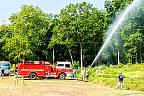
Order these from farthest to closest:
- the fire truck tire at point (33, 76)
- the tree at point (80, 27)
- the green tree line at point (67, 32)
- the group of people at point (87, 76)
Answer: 1. the tree at point (80, 27)
2. the green tree line at point (67, 32)
3. the fire truck tire at point (33, 76)
4. the group of people at point (87, 76)

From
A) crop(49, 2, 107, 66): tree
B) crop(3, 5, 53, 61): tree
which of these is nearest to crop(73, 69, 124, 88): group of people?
crop(3, 5, 53, 61): tree

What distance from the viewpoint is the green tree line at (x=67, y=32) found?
79044 mm

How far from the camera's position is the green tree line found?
79.0m

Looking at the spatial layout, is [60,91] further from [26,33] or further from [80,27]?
[80,27]

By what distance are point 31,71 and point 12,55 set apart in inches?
1306

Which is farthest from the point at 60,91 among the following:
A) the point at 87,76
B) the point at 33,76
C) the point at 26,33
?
the point at 26,33

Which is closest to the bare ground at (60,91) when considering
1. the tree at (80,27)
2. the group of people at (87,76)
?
the group of people at (87,76)

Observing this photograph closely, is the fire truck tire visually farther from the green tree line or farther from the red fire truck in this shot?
the green tree line

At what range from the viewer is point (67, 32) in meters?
83.6

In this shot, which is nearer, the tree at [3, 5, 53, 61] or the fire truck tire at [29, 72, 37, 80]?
the fire truck tire at [29, 72, 37, 80]

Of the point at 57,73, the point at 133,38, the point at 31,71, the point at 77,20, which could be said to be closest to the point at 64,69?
the point at 57,73

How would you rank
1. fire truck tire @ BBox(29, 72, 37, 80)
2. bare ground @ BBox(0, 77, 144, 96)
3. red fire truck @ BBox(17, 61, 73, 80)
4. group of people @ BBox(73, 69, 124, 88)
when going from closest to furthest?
bare ground @ BBox(0, 77, 144, 96) → group of people @ BBox(73, 69, 124, 88) → red fire truck @ BBox(17, 61, 73, 80) → fire truck tire @ BBox(29, 72, 37, 80)

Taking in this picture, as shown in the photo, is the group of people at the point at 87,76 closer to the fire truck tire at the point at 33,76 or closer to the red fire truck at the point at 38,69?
the red fire truck at the point at 38,69

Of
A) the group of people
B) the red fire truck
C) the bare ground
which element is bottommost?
the bare ground
